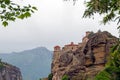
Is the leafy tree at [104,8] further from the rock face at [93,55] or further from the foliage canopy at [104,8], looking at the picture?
the rock face at [93,55]

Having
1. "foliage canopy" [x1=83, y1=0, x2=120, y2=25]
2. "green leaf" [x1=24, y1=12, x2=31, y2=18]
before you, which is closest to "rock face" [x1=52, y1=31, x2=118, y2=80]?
"foliage canopy" [x1=83, y1=0, x2=120, y2=25]

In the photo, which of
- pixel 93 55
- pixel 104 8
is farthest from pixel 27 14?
pixel 93 55

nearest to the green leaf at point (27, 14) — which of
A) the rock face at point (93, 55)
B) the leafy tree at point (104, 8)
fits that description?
the leafy tree at point (104, 8)

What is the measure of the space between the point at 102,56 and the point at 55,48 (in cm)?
5105

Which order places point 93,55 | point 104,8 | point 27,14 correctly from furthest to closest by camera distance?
point 93,55
point 104,8
point 27,14

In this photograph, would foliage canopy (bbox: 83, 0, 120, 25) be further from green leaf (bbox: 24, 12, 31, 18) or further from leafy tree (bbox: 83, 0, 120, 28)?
green leaf (bbox: 24, 12, 31, 18)

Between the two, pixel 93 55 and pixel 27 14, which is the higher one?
pixel 93 55

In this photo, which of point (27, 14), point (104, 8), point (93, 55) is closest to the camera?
point (27, 14)

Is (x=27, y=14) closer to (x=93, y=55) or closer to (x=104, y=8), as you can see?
(x=104, y=8)

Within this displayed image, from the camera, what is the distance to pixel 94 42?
78.5 m

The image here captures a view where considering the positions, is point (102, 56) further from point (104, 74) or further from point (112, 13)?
point (112, 13)

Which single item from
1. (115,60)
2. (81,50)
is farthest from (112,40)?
(115,60)

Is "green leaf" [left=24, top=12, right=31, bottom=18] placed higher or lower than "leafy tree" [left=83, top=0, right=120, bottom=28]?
lower

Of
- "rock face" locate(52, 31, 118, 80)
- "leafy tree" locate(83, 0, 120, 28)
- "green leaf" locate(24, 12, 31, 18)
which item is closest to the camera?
"green leaf" locate(24, 12, 31, 18)
